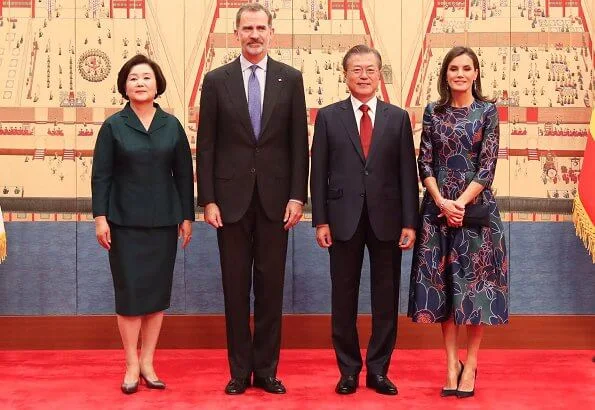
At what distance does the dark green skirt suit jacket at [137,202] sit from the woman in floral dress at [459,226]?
1.15 meters

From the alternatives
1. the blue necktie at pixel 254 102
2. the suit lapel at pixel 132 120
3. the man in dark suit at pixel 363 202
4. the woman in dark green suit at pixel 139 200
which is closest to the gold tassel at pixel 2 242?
the woman in dark green suit at pixel 139 200

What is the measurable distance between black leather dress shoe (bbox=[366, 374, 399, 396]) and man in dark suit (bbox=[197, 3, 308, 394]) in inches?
15.9

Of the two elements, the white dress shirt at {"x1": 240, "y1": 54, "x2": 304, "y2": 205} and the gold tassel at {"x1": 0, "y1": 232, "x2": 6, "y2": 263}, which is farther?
the gold tassel at {"x1": 0, "y1": 232, "x2": 6, "y2": 263}

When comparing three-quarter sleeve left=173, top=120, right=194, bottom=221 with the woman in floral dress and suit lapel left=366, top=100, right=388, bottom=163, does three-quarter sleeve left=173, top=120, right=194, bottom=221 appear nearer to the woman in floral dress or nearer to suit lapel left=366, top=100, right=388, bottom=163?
suit lapel left=366, top=100, right=388, bottom=163

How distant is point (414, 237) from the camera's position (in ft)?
11.9


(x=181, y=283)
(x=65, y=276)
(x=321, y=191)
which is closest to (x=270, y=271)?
(x=321, y=191)

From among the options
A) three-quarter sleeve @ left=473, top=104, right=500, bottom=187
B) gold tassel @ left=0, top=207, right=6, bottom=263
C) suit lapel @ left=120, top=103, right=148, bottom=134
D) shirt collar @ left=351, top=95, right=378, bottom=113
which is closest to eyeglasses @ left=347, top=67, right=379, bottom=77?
shirt collar @ left=351, top=95, right=378, bottom=113

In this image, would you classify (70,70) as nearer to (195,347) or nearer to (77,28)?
(77,28)

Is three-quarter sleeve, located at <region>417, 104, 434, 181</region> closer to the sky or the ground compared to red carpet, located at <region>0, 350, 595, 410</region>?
closer to the sky

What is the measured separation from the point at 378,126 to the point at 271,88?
511 millimetres

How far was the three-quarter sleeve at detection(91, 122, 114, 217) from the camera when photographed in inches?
A: 146

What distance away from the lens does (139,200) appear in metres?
3.71

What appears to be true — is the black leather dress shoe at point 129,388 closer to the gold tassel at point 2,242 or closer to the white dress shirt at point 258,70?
the gold tassel at point 2,242

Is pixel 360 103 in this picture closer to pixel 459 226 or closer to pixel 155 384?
pixel 459 226
